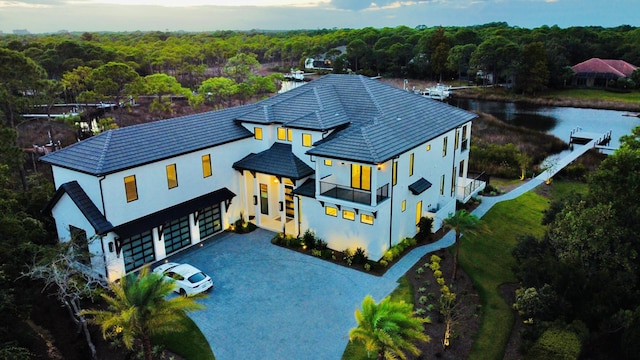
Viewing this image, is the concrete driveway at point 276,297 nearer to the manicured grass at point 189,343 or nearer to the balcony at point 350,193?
the manicured grass at point 189,343

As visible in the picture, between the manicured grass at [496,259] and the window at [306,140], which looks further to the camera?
the window at [306,140]

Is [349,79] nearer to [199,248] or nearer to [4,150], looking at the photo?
[199,248]

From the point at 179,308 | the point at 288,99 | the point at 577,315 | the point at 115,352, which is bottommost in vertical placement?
the point at 115,352

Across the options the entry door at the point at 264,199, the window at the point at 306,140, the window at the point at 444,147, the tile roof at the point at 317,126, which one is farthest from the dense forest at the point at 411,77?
the window at the point at 306,140

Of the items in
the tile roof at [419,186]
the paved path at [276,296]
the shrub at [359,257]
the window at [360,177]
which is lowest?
the paved path at [276,296]

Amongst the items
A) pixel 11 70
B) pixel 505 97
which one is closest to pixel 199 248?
pixel 11 70

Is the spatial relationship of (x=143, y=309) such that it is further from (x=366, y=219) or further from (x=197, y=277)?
(x=366, y=219)
